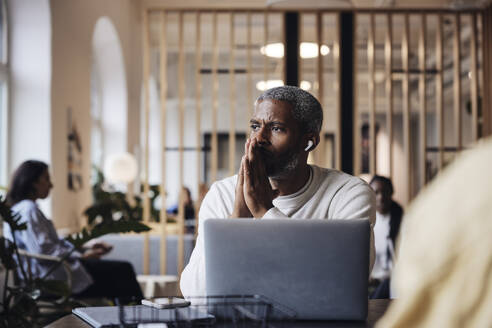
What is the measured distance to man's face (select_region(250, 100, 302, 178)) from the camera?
197 cm

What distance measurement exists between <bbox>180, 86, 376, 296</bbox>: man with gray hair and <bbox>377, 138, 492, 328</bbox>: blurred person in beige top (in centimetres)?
124

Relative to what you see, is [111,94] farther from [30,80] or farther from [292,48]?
[292,48]

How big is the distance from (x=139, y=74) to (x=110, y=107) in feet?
4.58

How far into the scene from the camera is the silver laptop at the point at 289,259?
1.11m

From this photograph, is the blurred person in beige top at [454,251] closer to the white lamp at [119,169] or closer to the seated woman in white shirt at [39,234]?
the seated woman in white shirt at [39,234]

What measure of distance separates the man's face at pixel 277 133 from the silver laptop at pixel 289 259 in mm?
841

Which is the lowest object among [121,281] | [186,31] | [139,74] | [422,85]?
[121,281]

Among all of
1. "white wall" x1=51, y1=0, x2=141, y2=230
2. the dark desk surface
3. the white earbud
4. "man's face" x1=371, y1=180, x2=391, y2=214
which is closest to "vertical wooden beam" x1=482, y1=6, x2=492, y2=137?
"man's face" x1=371, y1=180, x2=391, y2=214

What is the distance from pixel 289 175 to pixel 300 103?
239 mm

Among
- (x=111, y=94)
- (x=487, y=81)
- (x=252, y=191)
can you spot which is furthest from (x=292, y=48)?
(x=111, y=94)

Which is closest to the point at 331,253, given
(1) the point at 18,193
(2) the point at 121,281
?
(1) the point at 18,193

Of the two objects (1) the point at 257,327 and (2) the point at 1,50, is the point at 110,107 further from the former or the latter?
(1) the point at 257,327

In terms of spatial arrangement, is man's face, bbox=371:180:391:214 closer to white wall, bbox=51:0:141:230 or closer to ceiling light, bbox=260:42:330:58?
ceiling light, bbox=260:42:330:58

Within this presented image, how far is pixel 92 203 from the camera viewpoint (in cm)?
796
